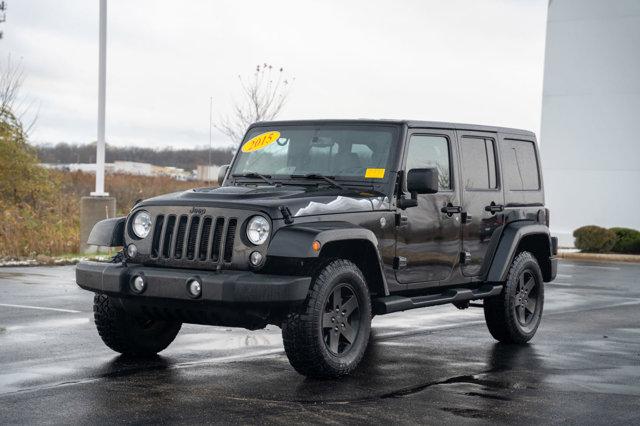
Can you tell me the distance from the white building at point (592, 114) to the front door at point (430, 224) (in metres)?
20.6

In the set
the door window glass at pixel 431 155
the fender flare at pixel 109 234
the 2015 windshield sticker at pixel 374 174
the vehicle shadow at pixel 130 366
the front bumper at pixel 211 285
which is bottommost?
the vehicle shadow at pixel 130 366

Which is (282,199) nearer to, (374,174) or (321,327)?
(321,327)

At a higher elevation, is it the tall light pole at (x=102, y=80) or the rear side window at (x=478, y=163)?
the tall light pole at (x=102, y=80)

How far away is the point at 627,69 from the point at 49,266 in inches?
695

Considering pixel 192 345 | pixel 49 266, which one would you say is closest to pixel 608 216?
pixel 49 266

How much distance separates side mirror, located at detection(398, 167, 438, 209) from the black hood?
8.7 inches

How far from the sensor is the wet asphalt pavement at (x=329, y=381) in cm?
686

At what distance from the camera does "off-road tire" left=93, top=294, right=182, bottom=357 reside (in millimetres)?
8695

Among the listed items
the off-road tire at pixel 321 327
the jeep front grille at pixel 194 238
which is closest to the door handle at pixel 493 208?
the off-road tire at pixel 321 327

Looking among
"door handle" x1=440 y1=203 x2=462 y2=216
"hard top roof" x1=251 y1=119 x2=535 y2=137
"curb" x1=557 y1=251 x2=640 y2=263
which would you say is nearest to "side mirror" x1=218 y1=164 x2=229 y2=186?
"hard top roof" x1=251 y1=119 x2=535 y2=137

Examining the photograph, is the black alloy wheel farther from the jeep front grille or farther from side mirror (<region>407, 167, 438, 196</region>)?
side mirror (<region>407, 167, 438, 196</region>)

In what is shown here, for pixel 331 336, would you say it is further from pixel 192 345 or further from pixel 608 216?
pixel 608 216

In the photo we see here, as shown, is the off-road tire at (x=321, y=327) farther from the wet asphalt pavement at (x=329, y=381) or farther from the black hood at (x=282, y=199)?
the black hood at (x=282, y=199)

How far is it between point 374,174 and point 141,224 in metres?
1.96
